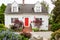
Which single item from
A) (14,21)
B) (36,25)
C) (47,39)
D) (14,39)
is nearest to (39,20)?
(36,25)

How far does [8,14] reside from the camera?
33.1m

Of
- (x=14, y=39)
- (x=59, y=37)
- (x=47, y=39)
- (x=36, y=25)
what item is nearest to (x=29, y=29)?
(x=36, y=25)

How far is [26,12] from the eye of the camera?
3294 cm

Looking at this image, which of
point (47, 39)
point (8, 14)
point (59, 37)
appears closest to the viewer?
point (59, 37)

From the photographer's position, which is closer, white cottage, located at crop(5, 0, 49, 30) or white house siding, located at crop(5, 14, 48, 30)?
white cottage, located at crop(5, 0, 49, 30)

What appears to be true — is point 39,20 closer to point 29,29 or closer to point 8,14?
point 29,29

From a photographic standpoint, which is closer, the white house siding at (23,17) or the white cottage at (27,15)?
the white cottage at (27,15)

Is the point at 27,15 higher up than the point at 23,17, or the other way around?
the point at 27,15

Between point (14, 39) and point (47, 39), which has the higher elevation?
point (14, 39)

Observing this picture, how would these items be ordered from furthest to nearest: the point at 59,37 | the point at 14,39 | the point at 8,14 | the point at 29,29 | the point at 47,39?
the point at 8,14 → the point at 29,29 → the point at 47,39 → the point at 59,37 → the point at 14,39

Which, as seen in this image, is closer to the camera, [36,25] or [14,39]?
[14,39]

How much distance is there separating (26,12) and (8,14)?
2.24 meters

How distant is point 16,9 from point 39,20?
3.40 m

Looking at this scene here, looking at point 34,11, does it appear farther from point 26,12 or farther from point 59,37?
point 59,37
